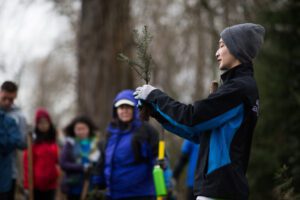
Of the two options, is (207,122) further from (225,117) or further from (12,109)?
(12,109)

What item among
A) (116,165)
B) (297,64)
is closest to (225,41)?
(116,165)

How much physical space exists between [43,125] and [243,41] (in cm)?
540

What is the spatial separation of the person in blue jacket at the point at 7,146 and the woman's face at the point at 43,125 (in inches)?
71.8

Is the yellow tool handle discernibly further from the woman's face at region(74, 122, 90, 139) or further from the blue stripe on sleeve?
the woman's face at region(74, 122, 90, 139)

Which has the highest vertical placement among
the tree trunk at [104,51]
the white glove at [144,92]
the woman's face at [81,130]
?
the tree trunk at [104,51]

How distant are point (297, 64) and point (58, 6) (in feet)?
17.6

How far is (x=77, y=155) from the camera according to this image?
9.59 metres

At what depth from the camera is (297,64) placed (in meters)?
12.5

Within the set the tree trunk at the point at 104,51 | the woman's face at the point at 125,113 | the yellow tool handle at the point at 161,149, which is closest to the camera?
the yellow tool handle at the point at 161,149

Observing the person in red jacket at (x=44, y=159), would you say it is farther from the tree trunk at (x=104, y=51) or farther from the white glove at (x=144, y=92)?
the white glove at (x=144, y=92)

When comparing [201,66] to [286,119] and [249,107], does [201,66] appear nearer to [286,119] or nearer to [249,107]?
[286,119]

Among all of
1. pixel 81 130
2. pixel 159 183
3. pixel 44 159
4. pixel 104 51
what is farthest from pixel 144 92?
pixel 104 51

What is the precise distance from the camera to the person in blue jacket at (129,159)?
714 centimetres

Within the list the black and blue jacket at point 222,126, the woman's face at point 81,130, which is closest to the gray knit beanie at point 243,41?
the black and blue jacket at point 222,126
